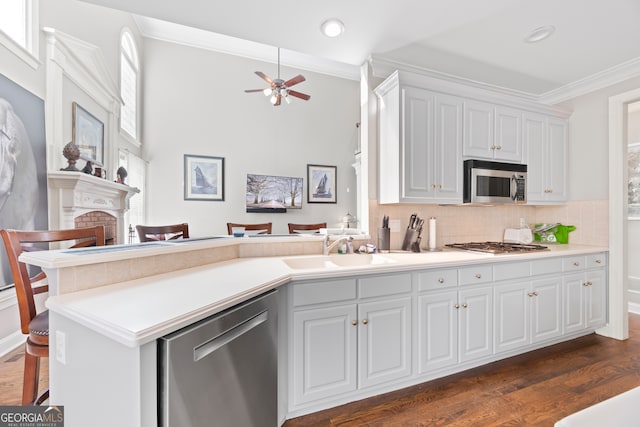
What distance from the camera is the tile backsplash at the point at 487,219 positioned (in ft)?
8.79

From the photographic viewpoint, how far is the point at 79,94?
3152 millimetres

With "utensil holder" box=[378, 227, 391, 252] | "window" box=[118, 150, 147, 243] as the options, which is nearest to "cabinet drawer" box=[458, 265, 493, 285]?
"utensil holder" box=[378, 227, 391, 252]

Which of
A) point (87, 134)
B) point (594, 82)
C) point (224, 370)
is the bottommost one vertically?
point (224, 370)

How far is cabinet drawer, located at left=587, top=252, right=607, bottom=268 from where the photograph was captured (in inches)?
107

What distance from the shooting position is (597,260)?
277 centimetres

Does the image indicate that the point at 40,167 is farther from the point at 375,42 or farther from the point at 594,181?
the point at 594,181

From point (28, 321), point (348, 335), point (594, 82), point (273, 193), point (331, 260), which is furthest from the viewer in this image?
point (273, 193)

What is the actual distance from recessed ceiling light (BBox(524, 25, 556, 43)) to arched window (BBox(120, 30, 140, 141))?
15.4ft

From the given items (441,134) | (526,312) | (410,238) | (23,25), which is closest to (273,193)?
(410,238)

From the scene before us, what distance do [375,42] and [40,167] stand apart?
313cm

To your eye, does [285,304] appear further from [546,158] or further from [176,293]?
[546,158]

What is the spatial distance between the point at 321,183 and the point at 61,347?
4.81m

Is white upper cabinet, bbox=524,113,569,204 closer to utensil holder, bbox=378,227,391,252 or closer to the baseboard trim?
utensil holder, bbox=378,227,391,252

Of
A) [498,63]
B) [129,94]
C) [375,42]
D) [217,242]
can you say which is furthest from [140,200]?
[498,63]
